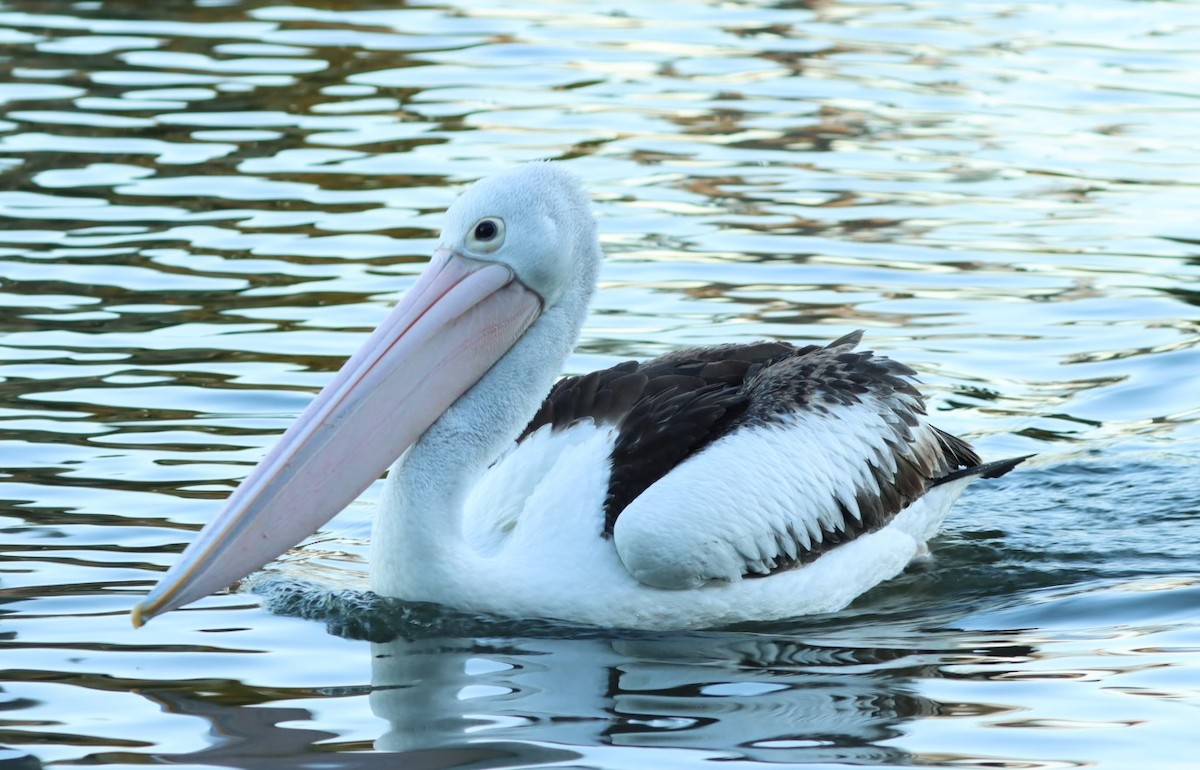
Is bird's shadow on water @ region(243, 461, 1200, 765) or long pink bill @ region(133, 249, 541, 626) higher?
long pink bill @ region(133, 249, 541, 626)

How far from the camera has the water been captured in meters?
4.84

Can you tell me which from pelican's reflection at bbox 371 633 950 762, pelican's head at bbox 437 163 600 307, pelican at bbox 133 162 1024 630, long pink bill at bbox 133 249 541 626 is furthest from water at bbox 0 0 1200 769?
pelican's head at bbox 437 163 600 307

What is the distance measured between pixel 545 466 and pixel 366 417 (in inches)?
27.0

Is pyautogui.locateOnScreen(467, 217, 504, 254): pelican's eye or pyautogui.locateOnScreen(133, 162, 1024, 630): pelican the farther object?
pyautogui.locateOnScreen(467, 217, 504, 254): pelican's eye

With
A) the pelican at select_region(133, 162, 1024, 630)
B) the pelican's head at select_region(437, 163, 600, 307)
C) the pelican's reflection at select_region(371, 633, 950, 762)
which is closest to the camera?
the pelican's reflection at select_region(371, 633, 950, 762)

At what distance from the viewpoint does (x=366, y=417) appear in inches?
214

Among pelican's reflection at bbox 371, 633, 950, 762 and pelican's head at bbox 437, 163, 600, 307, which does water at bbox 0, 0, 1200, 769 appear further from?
pelican's head at bbox 437, 163, 600, 307

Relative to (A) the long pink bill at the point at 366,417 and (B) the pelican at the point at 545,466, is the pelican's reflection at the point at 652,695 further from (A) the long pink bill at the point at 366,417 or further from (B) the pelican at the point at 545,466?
(A) the long pink bill at the point at 366,417

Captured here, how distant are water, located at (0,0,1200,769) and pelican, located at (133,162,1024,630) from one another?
6.0 inches

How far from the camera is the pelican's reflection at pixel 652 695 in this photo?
4605mm

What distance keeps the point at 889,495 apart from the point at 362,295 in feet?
11.1

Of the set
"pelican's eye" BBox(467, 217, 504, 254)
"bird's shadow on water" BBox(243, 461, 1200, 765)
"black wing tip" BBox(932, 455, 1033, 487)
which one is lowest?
"bird's shadow on water" BBox(243, 461, 1200, 765)

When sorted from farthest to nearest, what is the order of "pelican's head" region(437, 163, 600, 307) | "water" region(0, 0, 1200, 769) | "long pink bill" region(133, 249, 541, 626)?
"pelican's head" region(437, 163, 600, 307), "long pink bill" region(133, 249, 541, 626), "water" region(0, 0, 1200, 769)

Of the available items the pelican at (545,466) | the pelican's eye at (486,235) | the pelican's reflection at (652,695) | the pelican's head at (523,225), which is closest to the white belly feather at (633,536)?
the pelican at (545,466)
